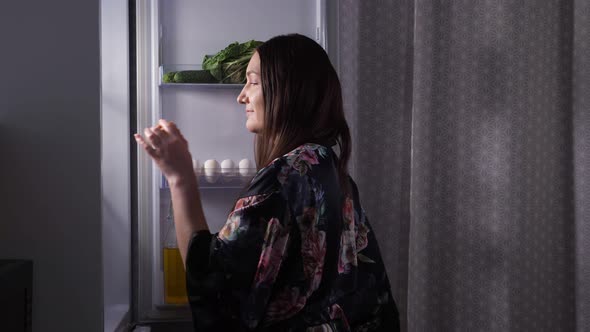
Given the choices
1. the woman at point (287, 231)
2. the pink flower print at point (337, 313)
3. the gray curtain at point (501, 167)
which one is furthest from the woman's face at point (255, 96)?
the gray curtain at point (501, 167)

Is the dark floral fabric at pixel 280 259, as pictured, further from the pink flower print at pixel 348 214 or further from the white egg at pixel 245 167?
the white egg at pixel 245 167

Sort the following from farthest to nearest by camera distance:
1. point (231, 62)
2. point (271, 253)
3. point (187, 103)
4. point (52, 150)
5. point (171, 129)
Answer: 1. point (187, 103)
2. point (231, 62)
3. point (52, 150)
4. point (171, 129)
5. point (271, 253)

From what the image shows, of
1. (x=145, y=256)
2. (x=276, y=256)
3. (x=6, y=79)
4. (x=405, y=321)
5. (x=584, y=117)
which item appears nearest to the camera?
(x=276, y=256)

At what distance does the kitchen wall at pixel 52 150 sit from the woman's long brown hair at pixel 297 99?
1.31 feet

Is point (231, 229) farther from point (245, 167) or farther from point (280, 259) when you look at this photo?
point (245, 167)

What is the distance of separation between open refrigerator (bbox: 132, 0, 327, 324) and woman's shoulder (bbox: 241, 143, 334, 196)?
0.93 meters

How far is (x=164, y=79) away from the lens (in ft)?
6.35

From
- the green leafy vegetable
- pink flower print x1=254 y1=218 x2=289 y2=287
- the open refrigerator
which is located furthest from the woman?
the open refrigerator

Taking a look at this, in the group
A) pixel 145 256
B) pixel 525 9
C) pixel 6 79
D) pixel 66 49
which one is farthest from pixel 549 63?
pixel 145 256

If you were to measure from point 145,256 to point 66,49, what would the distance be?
982mm

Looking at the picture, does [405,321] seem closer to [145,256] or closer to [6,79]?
[145,256]

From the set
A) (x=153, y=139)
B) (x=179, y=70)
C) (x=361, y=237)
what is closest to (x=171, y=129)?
(x=153, y=139)

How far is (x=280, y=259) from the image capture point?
98 centimetres

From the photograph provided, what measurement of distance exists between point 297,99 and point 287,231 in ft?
0.87
